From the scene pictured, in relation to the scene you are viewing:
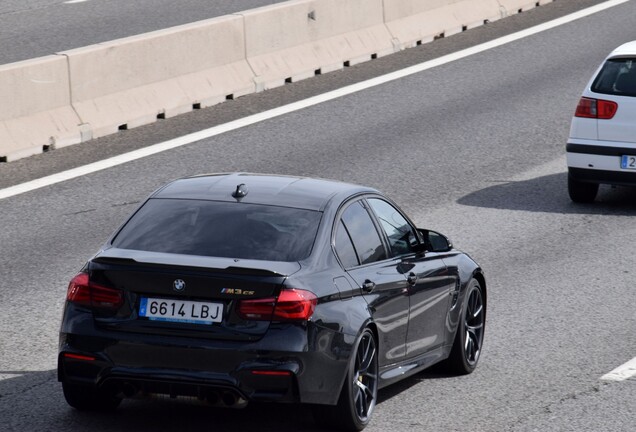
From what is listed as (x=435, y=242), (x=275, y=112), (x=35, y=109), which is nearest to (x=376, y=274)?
(x=435, y=242)

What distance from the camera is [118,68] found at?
18.9 m

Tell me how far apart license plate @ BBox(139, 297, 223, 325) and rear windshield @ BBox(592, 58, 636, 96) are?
998 centimetres

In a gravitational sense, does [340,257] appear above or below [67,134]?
above

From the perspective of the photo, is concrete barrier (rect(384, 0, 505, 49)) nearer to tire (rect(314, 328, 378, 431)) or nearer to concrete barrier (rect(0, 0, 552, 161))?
concrete barrier (rect(0, 0, 552, 161))

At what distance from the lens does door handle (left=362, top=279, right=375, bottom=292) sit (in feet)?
27.9

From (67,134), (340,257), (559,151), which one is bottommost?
(559,151)

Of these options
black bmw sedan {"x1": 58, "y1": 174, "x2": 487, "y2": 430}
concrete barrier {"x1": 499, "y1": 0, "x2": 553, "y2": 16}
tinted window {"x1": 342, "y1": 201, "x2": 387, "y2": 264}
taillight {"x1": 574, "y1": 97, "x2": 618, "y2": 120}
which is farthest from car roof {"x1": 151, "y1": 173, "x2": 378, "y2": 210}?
concrete barrier {"x1": 499, "y1": 0, "x2": 553, "y2": 16}

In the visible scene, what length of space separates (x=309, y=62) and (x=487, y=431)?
1477 cm

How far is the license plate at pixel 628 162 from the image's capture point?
54.5ft

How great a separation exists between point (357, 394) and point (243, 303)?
985 millimetres

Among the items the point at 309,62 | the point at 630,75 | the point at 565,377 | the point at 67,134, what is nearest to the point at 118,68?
the point at 67,134

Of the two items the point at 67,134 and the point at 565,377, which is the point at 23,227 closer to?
the point at 67,134

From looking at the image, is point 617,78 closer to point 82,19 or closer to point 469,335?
point 469,335

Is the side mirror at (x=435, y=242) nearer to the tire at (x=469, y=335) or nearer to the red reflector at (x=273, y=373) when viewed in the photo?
the tire at (x=469, y=335)
